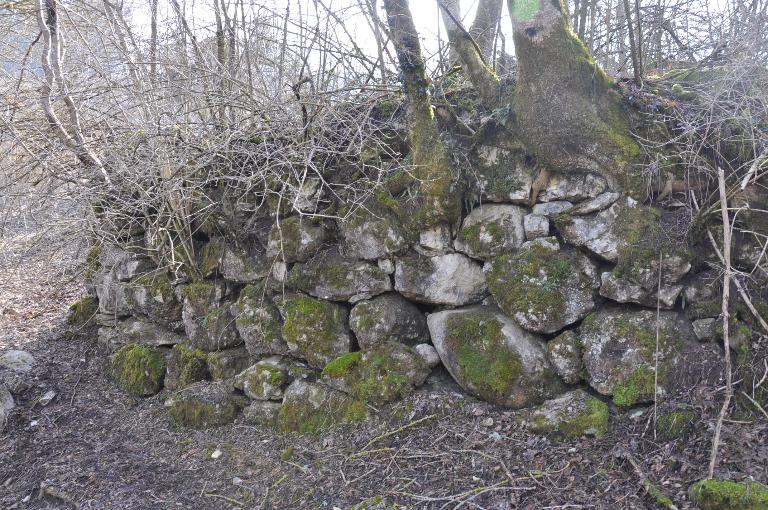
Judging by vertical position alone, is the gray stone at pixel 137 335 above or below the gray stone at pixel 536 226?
below

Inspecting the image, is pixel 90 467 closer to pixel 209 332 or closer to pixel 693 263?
pixel 209 332

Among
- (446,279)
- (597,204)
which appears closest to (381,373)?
(446,279)

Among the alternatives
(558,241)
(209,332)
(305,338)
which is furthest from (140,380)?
(558,241)

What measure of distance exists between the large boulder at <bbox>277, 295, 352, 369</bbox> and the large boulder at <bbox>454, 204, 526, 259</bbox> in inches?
41.9

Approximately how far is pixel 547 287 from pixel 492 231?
20.4 inches

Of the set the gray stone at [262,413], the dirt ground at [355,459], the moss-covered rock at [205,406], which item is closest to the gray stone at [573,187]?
the dirt ground at [355,459]

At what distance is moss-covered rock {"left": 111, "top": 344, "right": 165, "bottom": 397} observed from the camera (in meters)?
4.86

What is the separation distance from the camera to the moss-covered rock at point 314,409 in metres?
3.71

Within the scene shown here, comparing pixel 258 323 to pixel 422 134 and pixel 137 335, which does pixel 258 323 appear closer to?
pixel 137 335

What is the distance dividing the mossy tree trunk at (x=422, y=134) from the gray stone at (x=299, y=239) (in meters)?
0.87

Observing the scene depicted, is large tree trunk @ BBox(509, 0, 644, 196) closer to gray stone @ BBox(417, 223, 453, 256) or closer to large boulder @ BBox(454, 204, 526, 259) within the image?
large boulder @ BBox(454, 204, 526, 259)

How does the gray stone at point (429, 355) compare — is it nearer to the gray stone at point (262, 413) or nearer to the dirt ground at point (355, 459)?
the dirt ground at point (355, 459)

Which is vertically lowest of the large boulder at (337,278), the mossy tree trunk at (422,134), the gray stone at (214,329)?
the gray stone at (214,329)

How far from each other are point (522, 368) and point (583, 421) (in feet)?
1.51
